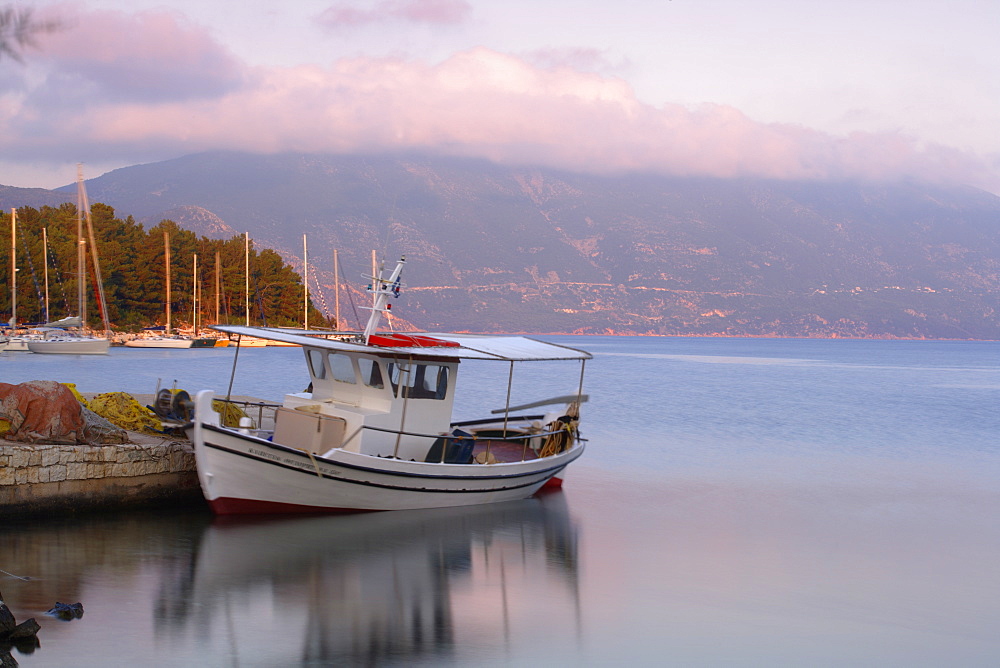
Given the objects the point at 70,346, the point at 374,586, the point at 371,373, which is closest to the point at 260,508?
the point at 371,373

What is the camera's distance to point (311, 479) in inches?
589

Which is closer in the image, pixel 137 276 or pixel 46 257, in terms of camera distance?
pixel 46 257

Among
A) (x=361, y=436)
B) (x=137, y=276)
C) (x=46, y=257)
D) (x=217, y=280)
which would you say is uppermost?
(x=46, y=257)

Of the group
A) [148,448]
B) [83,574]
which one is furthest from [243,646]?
[148,448]

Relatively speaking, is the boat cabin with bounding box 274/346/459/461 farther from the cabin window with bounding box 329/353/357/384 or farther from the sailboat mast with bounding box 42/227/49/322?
the sailboat mast with bounding box 42/227/49/322

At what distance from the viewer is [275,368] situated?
7306 centimetres

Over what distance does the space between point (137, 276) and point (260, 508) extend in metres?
95.9

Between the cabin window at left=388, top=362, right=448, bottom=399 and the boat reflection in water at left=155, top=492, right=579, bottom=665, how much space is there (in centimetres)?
194

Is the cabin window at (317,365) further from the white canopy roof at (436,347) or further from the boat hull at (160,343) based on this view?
the boat hull at (160,343)

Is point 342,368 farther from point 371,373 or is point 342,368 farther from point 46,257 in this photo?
point 46,257

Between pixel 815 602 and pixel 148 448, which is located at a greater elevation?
pixel 148 448

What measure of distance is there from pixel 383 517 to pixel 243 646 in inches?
230

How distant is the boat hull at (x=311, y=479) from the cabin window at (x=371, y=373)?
1323 mm

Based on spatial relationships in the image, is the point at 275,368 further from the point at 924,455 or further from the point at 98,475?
the point at 98,475
